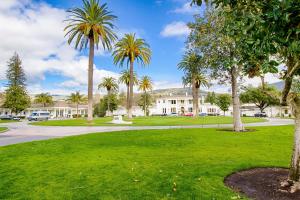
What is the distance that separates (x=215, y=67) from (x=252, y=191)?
15.7m

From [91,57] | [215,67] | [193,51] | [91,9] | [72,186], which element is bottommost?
[72,186]

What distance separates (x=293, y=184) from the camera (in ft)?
21.3

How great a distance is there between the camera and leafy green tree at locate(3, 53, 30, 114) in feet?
241

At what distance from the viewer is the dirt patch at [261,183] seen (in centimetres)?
615

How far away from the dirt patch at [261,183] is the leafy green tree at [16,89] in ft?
249

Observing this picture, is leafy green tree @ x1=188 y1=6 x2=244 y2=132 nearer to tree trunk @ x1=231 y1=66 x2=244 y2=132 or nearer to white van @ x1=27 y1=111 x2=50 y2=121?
tree trunk @ x1=231 y1=66 x2=244 y2=132

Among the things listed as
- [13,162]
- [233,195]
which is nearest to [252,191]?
[233,195]

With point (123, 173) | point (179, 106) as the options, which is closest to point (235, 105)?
point (123, 173)

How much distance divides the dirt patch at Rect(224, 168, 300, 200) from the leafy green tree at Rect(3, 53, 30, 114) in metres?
76.0

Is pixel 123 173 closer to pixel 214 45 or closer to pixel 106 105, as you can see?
pixel 214 45

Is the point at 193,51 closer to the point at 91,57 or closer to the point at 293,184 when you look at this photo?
the point at 293,184

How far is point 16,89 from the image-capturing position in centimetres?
7444

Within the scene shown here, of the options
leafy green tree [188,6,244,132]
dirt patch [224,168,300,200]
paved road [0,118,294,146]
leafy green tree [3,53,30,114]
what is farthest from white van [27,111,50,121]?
dirt patch [224,168,300,200]

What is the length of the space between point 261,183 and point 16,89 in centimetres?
7854
